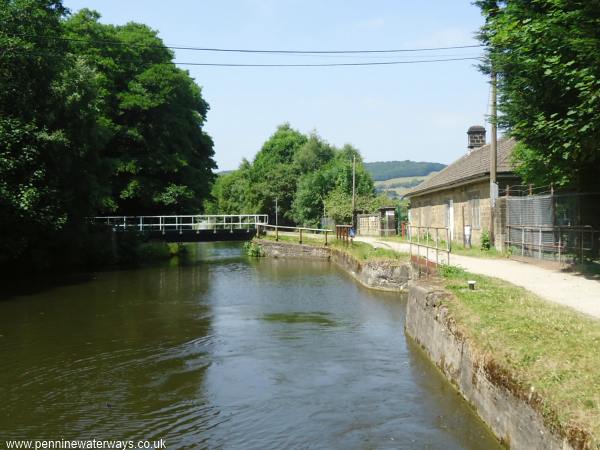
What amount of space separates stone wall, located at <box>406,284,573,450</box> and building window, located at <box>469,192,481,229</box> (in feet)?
43.3

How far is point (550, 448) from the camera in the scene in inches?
181

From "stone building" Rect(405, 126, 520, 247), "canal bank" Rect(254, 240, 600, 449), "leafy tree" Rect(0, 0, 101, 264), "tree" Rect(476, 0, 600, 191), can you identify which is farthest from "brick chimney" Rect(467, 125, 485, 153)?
"canal bank" Rect(254, 240, 600, 449)

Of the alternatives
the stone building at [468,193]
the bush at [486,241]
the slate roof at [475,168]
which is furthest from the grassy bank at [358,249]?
the slate roof at [475,168]

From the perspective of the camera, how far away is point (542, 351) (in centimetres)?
583

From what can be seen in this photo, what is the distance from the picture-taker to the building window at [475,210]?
22.9 m

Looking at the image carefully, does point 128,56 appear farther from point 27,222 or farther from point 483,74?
point 483,74

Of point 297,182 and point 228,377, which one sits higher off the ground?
point 297,182

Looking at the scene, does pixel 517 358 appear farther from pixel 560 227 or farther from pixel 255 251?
pixel 255 251

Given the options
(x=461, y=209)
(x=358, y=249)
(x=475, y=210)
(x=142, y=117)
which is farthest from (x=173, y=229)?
(x=475, y=210)

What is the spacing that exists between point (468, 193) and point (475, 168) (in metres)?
1.13

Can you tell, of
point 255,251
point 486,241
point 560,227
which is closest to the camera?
point 560,227

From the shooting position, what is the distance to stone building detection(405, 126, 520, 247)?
21938 millimetres

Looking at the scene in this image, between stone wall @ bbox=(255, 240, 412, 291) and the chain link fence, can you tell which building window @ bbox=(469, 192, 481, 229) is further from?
stone wall @ bbox=(255, 240, 412, 291)

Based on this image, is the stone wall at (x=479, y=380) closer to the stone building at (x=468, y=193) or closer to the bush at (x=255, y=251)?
the stone building at (x=468, y=193)
